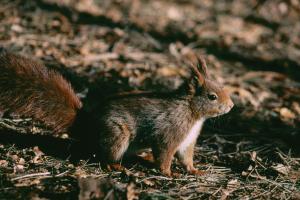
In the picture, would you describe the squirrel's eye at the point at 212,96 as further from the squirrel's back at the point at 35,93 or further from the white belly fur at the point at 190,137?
the squirrel's back at the point at 35,93

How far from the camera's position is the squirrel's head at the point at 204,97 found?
4426mm

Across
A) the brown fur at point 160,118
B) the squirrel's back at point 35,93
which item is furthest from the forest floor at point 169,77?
the squirrel's back at point 35,93

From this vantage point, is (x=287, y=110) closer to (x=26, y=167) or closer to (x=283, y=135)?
(x=283, y=135)

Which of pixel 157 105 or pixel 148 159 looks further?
pixel 148 159

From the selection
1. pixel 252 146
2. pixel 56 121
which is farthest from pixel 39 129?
pixel 252 146

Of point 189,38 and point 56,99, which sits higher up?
point 189,38

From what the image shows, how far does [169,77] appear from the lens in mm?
6551

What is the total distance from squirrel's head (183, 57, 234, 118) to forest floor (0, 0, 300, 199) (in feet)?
1.64

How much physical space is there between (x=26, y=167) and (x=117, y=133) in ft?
2.49

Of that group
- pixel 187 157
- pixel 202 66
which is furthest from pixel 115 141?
pixel 202 66

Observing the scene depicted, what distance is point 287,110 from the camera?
19.8 ft

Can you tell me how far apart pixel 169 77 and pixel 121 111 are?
247 centimetres

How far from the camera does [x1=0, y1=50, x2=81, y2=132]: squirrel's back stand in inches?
153

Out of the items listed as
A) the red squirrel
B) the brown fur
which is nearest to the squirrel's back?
the red squirrel
